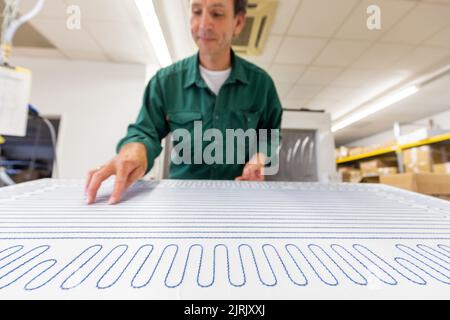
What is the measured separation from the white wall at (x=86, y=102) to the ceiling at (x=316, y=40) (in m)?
0.13

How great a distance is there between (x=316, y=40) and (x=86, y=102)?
8.17 feet

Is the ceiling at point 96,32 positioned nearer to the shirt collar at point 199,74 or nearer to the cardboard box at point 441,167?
the shirt collar at point 199,74

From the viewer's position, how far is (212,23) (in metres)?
0.80

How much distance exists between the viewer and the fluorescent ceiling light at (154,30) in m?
→ 1.67

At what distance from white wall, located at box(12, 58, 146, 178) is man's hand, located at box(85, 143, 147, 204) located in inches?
90.0

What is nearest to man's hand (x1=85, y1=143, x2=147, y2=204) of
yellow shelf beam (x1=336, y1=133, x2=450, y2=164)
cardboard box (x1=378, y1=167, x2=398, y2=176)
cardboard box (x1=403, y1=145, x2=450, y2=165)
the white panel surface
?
the white panel surface

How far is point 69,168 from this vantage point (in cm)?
253

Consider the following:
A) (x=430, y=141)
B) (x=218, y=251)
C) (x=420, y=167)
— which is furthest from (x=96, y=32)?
(x=420, y=167)

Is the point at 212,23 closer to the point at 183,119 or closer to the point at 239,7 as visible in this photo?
the point at 239,7

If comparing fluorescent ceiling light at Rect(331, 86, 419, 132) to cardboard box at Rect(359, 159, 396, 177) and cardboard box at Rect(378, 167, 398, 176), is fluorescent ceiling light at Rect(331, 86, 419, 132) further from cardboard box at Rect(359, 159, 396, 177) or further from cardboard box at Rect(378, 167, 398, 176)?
cardboard box at Rect(378, 167, 398, 176)

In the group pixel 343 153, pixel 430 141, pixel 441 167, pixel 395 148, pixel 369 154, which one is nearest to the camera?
pixel 430 141

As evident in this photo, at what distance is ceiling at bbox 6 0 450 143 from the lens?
5.93ft

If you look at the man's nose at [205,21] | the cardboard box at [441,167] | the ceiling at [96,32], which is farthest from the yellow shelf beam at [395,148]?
the ceiling at [96,32]

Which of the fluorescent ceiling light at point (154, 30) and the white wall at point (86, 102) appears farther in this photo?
the white wall at point (86, 102)
